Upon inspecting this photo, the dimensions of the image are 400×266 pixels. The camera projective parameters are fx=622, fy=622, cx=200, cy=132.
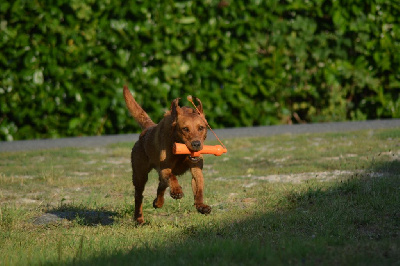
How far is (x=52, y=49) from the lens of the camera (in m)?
10.7

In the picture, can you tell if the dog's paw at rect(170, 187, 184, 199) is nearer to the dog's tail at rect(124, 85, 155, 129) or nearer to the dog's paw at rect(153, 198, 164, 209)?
the dog's paw at rect(153, 198, 164, 209)

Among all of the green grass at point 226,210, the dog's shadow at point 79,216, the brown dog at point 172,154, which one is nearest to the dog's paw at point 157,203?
the brown dog at point 172,154

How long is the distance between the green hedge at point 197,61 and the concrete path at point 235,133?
0.49 meters

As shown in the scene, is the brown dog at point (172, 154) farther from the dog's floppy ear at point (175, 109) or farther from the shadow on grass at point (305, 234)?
the shadow on grass at point (305, 234)

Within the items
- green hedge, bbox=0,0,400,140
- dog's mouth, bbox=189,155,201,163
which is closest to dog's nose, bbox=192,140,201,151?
dog's mouth, bbox=189,155,201,163

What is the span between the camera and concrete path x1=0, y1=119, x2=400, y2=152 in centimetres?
1004

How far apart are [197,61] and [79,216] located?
A: 6.02 m

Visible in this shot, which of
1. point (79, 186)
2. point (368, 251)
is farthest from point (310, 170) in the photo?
point (368, 251)

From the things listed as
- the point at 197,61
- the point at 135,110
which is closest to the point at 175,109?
the point at 135,110

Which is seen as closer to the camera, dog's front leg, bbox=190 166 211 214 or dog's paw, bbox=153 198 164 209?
dog's front leg, bbox=190 166 211 214

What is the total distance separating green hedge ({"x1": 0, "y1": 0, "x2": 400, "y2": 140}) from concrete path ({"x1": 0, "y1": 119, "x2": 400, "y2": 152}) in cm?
49

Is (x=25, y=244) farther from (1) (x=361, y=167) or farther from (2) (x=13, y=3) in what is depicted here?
(2) (x=13, y=3)

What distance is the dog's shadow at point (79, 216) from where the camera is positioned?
5492mm

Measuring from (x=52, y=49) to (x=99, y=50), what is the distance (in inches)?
31.6
